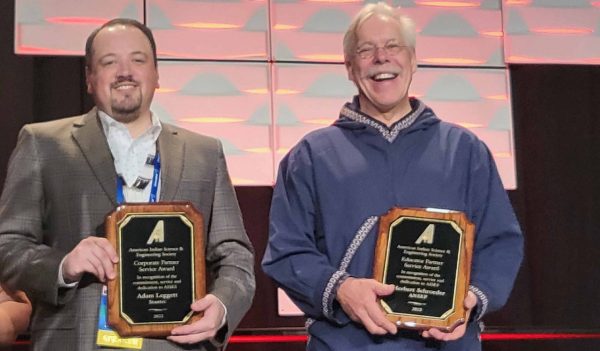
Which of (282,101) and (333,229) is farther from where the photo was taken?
(282,101)

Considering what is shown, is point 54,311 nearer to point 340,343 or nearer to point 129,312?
point 129,312

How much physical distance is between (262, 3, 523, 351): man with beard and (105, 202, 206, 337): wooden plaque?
0.77 feet

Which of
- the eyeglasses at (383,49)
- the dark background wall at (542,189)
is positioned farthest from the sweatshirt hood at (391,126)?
the dark background wall at (542,189)

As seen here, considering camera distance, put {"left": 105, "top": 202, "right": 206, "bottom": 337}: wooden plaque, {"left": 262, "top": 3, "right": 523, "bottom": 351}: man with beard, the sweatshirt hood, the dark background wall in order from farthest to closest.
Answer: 1. the dark background wall
2. the sweatshirt hood
3. {"left": 262, "top": 3, "right": 523, "bottom": 351}: man with beard
4. {"left": 105, "top": 202, "right": 206, "bottom": 337}: wooden plaque

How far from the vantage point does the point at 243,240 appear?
7.56ft

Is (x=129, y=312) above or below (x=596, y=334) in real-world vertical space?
above

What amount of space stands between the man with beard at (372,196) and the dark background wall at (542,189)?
1.35 metres

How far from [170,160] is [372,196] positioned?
19.3 inches

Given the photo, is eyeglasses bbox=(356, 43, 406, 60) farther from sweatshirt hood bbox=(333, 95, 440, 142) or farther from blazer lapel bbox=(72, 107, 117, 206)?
blazer lapel bbox=(72, 107, 117, 206)

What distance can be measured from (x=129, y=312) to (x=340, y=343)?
493 mm

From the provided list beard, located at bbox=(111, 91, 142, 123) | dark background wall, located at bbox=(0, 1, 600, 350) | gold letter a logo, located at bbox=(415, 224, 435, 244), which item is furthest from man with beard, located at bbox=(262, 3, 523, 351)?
dark background wall, located at bbox=(0, 1, 600, 350)

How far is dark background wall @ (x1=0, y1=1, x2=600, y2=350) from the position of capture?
11.7 ft

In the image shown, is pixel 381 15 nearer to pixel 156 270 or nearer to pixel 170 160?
pixel 170 160

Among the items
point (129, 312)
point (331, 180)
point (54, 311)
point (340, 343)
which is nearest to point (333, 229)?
point (331, 180)
